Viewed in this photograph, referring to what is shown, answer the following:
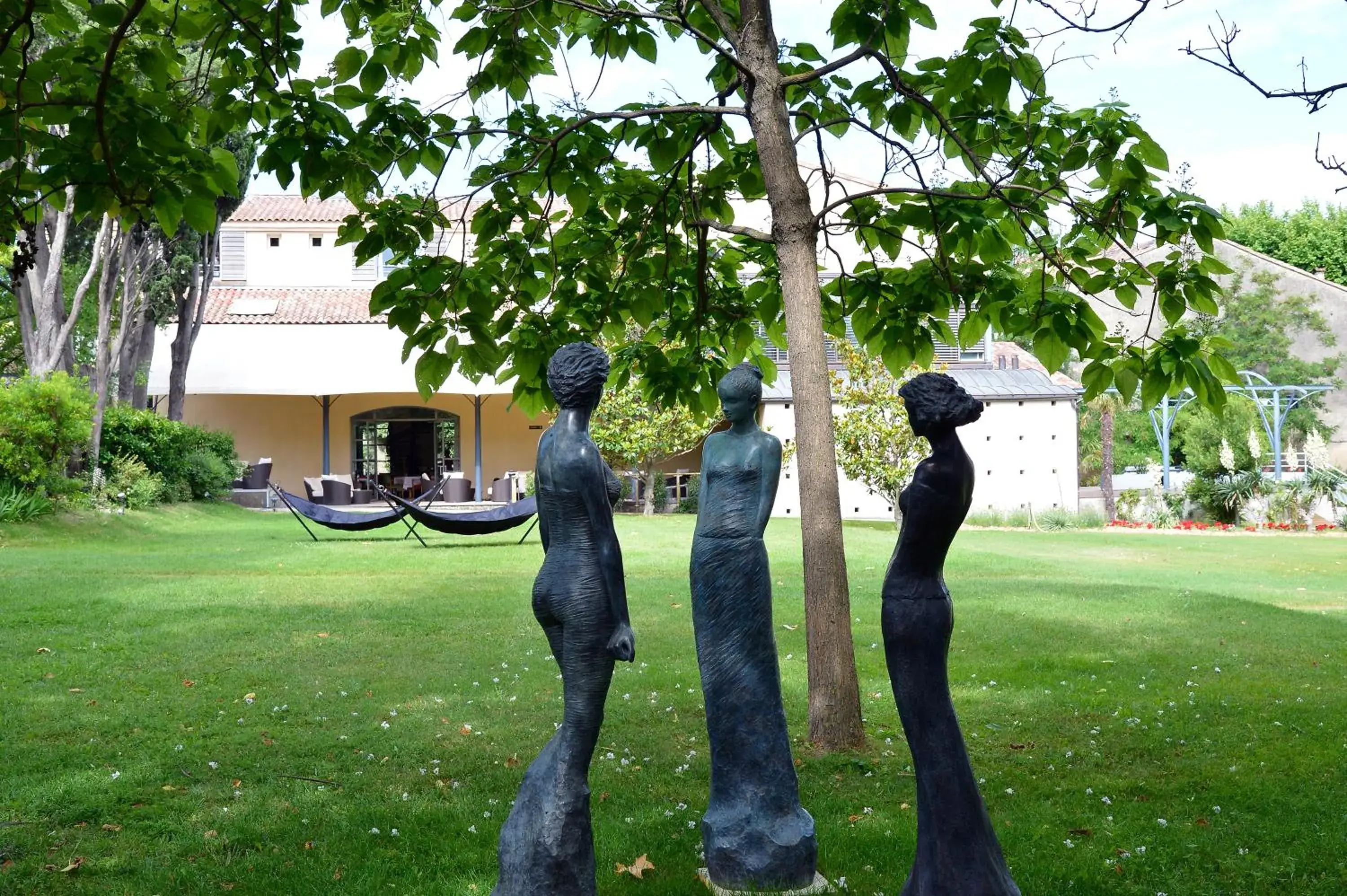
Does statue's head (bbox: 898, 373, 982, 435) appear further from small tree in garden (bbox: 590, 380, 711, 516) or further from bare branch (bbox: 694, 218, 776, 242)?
small tree in garden (bbox: 590, 380, 711, 516)

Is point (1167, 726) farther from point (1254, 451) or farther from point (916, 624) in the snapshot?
point (1254, 451)

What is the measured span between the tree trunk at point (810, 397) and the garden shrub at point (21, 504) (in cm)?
1446

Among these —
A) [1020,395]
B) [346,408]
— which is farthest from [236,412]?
[1020,395]

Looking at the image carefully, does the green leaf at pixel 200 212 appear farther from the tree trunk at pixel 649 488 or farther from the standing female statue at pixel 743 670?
the tree trunk at pixel 649 488

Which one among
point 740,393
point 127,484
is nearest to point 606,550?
point 740,393

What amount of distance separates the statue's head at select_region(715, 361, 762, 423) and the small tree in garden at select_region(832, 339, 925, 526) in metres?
17.2

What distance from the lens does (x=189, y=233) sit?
942 inches

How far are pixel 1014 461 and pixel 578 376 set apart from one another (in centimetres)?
2586

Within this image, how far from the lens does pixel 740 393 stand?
4.68 meters

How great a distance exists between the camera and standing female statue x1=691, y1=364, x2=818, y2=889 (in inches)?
172

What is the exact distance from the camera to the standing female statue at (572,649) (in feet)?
12.9

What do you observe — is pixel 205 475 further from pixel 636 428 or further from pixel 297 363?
pixel 636 428

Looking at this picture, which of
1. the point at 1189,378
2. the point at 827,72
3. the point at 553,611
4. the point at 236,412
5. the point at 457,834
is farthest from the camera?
the point at 236,412

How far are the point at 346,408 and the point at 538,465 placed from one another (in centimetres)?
2862
